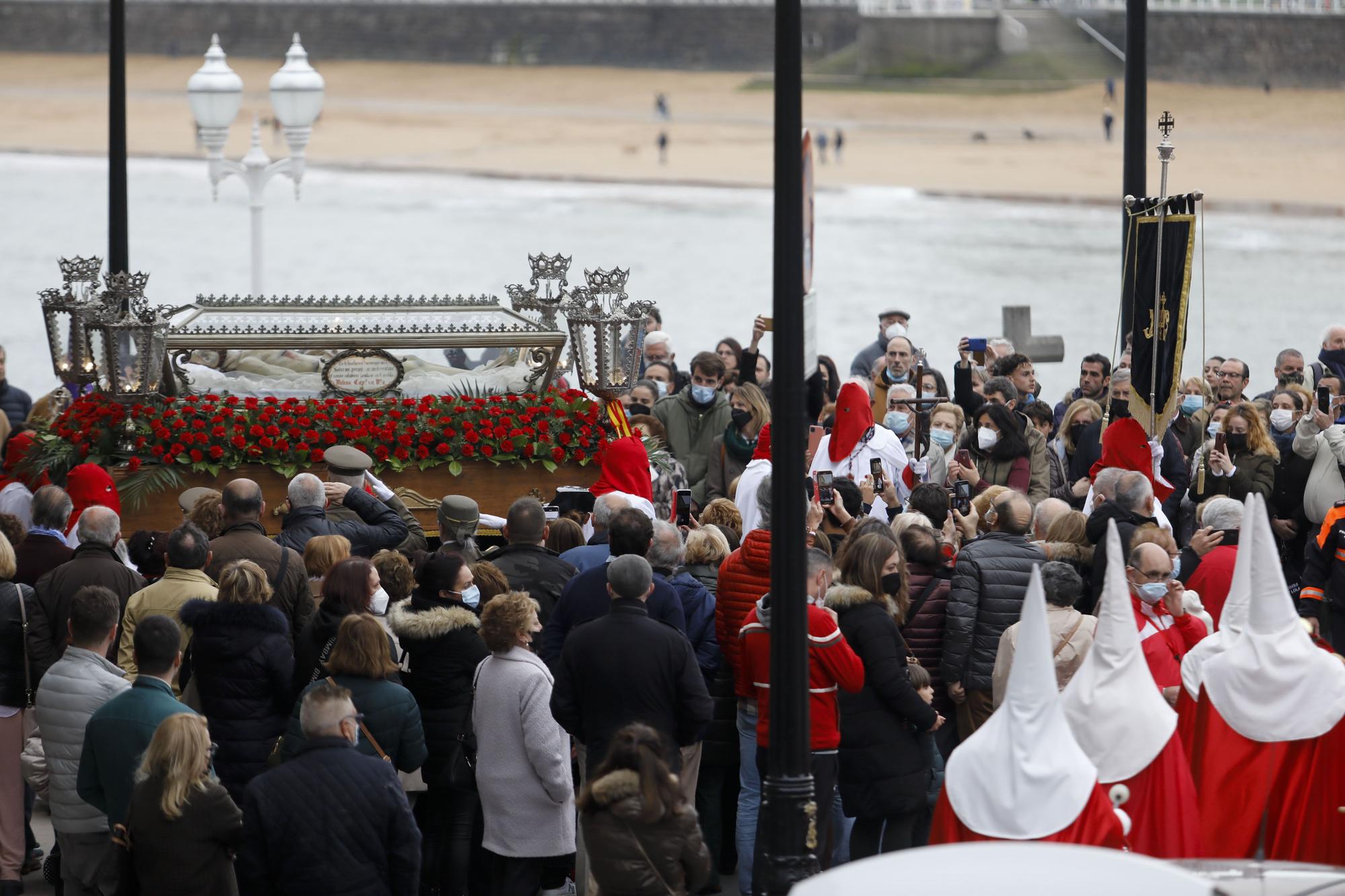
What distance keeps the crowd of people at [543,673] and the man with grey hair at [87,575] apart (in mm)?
13

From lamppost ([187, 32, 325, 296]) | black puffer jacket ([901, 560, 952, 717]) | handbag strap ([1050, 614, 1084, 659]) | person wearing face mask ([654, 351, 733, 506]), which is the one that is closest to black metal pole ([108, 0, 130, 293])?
lamppost ([187, 32, 325, 296])

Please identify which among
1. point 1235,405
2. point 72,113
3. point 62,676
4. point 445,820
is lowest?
point 445,820

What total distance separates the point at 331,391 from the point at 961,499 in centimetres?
384

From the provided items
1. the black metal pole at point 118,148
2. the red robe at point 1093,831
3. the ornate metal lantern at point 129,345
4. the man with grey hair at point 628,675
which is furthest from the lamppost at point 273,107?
the red robe at point 1093,831

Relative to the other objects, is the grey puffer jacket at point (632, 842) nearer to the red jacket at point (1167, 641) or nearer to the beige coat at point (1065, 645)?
the beige coat at point (1065, 645)

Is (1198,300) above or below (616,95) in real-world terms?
below

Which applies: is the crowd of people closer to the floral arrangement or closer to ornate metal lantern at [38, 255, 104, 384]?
the floral arrangement

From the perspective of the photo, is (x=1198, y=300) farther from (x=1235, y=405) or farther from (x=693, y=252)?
(x=1235, y=405)

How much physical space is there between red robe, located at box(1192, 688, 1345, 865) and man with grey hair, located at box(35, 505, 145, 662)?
12.0 ft

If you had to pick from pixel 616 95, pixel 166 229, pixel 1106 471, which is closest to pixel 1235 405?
pixel 1106 471

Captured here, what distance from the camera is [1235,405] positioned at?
10.0 metres

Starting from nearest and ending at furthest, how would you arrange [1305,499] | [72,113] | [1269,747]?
1. [1269,747]
2. [1305,499]
3. [72,113]

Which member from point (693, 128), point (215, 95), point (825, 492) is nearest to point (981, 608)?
point (825, 492)

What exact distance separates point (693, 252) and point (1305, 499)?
32193 millimetres
